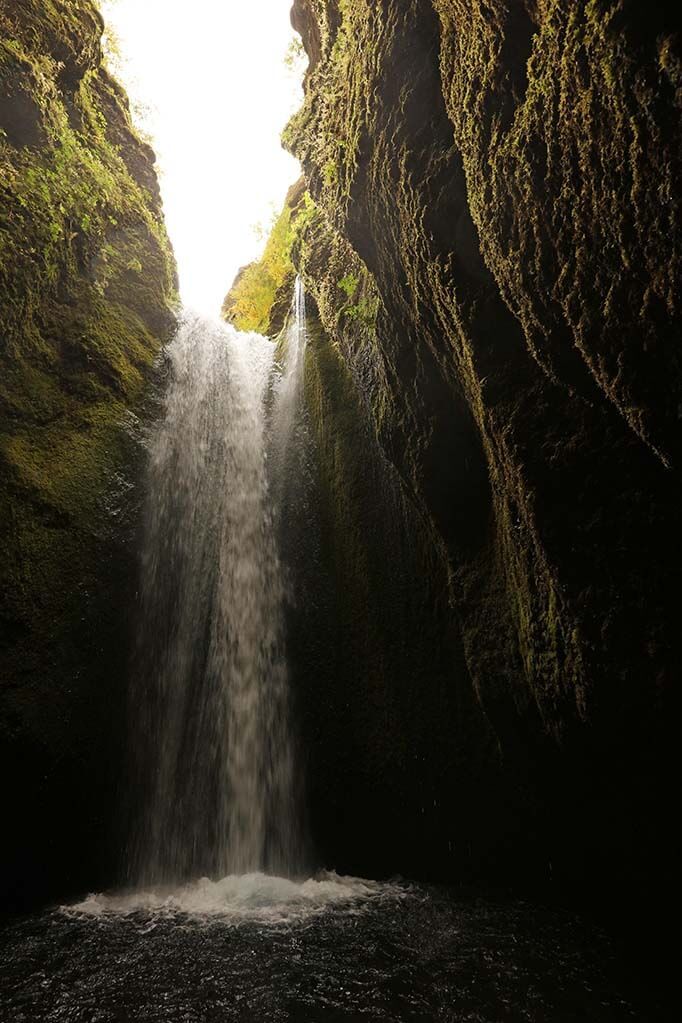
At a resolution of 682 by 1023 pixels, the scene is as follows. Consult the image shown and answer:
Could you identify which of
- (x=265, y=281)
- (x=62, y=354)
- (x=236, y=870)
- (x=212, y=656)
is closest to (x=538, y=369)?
(x=212, y=656)

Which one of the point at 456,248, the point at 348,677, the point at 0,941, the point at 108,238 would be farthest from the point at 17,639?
the point at 108,238

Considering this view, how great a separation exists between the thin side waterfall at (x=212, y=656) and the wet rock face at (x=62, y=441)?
0.37 metres

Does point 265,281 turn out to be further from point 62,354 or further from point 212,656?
point 212,656

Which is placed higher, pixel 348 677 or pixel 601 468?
pixel 601 468

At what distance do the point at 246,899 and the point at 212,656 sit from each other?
240 cm

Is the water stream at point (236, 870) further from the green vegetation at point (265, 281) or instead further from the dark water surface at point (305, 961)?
the green vegetation at point (265, 281)

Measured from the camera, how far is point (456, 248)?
388 centimetres

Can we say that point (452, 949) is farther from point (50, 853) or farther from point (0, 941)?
point (50, 853)

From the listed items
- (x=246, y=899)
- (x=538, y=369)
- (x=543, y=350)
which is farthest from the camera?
(x=246, y=899)

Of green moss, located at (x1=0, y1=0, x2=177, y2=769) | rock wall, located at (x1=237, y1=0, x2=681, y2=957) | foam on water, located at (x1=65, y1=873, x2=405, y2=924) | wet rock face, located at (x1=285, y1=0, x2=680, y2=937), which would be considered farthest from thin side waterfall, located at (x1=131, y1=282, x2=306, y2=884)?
wet rock face, located at (x1=285, y1=0, x2=680, y2=937)

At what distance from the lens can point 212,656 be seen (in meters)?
6.53

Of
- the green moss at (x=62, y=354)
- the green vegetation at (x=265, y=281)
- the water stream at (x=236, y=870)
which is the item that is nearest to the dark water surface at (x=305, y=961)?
the water stream at (x=236, y=870)

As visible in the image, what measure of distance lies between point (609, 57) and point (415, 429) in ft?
10.9

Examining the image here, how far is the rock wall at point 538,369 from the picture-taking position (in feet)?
7.80
